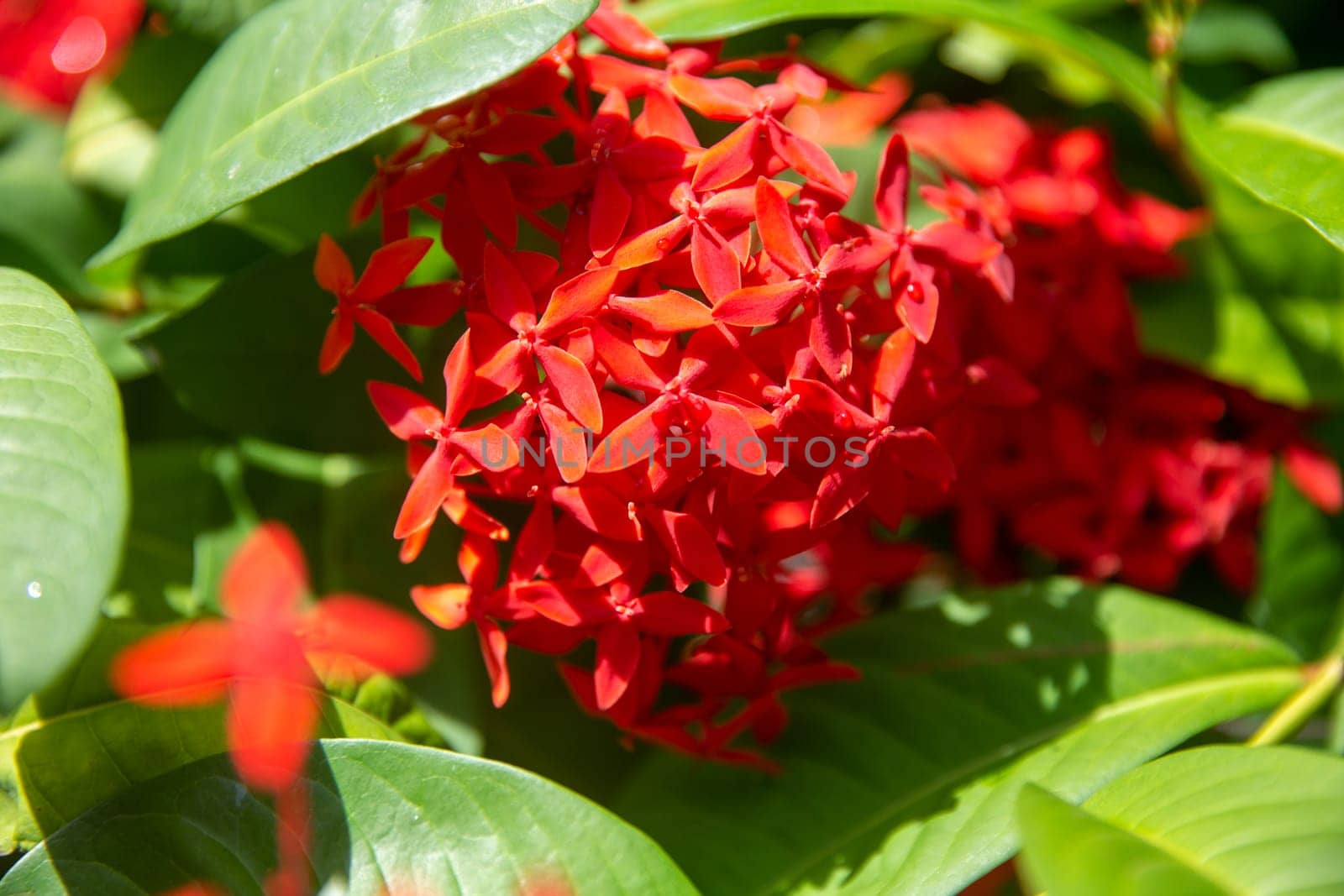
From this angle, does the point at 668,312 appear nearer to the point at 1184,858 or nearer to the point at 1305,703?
the point at 1184,858

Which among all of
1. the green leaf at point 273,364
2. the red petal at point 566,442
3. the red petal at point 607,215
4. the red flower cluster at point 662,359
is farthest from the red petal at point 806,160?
the green leaf at point 273,364

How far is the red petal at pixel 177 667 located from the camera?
728 mm

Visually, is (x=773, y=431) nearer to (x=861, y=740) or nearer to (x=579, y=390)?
(x=579, y=390)

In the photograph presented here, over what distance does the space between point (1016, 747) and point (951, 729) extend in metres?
0.05

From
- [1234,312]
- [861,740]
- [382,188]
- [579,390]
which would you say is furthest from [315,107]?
[1234,312]

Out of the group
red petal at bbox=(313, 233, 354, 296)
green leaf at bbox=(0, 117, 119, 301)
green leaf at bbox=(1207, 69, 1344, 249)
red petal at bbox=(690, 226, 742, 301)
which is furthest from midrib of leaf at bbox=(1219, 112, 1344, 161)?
green leaf at bbox=(0, 117, 119, 301)

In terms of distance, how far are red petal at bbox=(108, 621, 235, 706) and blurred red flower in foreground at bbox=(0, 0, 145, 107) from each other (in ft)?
2.03

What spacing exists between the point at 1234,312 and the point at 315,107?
78 cm

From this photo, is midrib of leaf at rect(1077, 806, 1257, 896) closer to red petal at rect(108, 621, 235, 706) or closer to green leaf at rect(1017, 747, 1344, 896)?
green leaf at rect(1017, 747, 1344, 896)

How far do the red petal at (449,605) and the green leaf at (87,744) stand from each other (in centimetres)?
9

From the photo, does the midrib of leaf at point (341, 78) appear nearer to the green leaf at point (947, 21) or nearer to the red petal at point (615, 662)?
the green leaf at point (947, 21)

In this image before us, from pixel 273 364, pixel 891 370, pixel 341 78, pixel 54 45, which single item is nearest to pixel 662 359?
pixel 891 370

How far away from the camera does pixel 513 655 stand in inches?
35.3

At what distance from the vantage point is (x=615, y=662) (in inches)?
27.1
